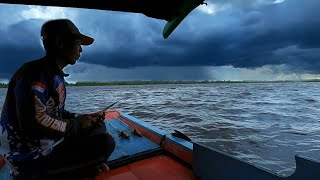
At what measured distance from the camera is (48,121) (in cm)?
211

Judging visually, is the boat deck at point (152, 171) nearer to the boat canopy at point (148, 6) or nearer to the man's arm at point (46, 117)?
the man's arm at point (46, 117)

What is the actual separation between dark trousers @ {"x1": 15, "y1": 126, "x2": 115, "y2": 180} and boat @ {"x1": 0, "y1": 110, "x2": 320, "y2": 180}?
710 mm

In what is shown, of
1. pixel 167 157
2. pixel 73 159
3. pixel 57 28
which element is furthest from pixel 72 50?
pixel 167 157

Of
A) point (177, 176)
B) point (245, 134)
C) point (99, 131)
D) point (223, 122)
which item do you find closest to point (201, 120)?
point (223, 122)

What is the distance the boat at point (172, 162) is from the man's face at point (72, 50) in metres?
1.60

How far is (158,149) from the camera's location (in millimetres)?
4227

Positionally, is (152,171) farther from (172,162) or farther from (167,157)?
(167,157)

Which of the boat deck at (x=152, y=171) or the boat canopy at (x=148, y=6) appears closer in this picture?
the boat canopy at (x=148, y=6)

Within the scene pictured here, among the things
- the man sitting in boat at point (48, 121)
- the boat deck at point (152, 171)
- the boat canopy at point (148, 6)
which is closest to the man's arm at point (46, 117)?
the man sitting in boat at point (48, 121)

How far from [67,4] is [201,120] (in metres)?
9.89

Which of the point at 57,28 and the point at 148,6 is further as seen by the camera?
the point at 148,6

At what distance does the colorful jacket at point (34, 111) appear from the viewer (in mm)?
2006

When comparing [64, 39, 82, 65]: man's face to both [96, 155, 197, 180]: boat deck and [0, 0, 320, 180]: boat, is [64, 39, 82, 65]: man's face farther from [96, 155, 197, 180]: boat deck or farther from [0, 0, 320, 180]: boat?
[96, 155, 197, 180]: boat deck

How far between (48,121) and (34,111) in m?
0.15
